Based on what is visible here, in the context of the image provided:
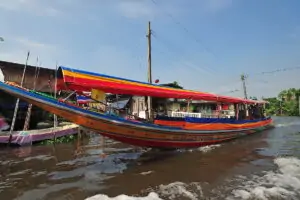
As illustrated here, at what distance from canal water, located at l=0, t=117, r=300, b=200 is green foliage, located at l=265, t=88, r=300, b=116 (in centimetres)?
4373

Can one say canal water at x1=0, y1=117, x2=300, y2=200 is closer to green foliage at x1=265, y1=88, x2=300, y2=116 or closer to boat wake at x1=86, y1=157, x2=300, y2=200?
boat wake at x1=86, y1=157, x2=300, y2=200

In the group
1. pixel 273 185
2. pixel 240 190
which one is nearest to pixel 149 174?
pixel 240 190

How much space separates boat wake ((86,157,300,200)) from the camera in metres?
6.07

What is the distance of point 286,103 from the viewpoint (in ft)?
172

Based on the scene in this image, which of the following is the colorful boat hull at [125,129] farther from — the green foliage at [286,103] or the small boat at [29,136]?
the green foliage at [286,103]

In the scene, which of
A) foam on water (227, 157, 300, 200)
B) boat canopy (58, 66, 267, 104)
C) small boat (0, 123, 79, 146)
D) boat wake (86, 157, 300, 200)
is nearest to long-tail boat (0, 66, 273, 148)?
boat canopy (58, 66, 267, 104)

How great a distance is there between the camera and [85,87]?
7.93 m

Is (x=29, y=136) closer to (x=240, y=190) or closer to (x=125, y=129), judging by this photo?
(x=125, y=129)

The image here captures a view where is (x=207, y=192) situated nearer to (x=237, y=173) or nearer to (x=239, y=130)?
(x=237, y=173)

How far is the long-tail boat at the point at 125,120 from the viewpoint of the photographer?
751 cm

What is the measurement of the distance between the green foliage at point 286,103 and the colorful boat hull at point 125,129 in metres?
43.5

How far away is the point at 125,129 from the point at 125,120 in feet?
1.23

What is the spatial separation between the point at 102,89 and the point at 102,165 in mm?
3033

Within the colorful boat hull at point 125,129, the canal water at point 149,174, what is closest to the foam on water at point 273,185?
the canal water at point 149,174
